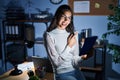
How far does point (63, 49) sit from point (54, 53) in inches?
4.6

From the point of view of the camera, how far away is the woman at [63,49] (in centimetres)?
206

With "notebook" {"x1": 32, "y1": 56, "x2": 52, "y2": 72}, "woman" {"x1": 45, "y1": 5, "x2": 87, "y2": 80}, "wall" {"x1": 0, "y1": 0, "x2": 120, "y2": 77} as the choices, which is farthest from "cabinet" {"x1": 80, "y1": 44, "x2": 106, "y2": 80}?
"notebook" {"x1": 32, "y1": 56, "x2": 52, "y2": 72}

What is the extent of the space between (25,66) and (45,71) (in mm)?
261

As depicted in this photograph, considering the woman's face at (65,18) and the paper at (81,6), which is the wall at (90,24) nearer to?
the paper at (81,6)

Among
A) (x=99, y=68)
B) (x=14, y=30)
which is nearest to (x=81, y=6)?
(x=99, y=68)

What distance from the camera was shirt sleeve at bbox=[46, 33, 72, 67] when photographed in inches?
80.9

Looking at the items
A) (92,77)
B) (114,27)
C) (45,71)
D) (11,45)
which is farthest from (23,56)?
(45,71)

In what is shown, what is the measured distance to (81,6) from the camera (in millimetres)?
3760

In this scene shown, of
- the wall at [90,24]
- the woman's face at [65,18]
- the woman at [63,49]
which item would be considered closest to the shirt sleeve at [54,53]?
the woman at [63,49]

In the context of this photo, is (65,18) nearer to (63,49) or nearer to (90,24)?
(63,49)

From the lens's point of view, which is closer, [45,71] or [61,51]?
[45,71]

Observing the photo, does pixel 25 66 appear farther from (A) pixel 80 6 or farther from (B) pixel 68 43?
(A) pixel 80 6

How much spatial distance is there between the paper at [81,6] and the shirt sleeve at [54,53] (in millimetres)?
1790

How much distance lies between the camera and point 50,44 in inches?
81.6
